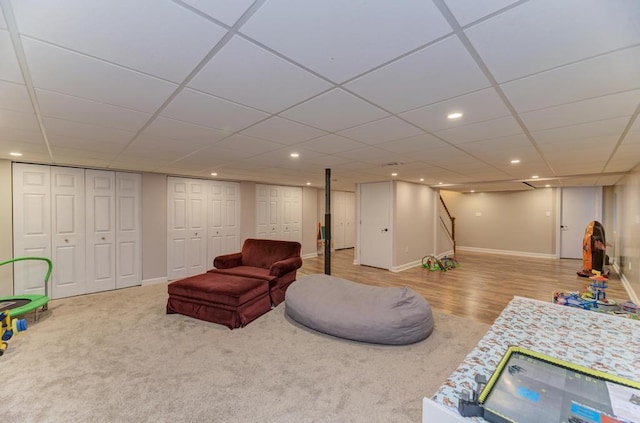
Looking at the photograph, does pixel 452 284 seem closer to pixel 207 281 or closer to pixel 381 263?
pixel 381 263

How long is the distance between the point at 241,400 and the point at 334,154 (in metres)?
2.66

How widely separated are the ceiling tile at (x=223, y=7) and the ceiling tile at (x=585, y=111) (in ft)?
6.75

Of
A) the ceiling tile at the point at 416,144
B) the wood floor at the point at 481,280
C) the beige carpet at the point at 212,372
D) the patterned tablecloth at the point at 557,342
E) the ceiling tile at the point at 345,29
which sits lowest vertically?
the wood floor at the point at 481,280

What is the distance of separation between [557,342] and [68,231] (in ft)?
19.6

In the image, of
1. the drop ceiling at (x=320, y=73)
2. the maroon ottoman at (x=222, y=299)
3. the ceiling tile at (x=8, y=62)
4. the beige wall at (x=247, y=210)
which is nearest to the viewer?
the drop ceiling at (x=320, y=73)

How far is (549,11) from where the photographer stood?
3.18ft

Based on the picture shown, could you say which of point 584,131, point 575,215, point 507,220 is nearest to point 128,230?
point 584,131

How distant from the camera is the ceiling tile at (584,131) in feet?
7.11

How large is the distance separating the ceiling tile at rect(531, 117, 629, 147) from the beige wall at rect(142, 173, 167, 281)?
5749 mm

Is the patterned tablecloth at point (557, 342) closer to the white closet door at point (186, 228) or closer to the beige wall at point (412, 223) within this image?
the beige wall at point (412, 223)

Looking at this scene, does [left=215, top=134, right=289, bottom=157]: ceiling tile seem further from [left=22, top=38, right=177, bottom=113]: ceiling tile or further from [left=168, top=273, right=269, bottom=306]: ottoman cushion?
A: [left=168, top=273, right=269, bottom=306]: ottoman cushion

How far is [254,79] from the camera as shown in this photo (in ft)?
4.92

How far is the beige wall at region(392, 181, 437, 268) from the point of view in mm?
6301

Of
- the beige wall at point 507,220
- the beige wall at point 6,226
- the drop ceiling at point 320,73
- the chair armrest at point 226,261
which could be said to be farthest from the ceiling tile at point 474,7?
the beige wall at point 507,220
